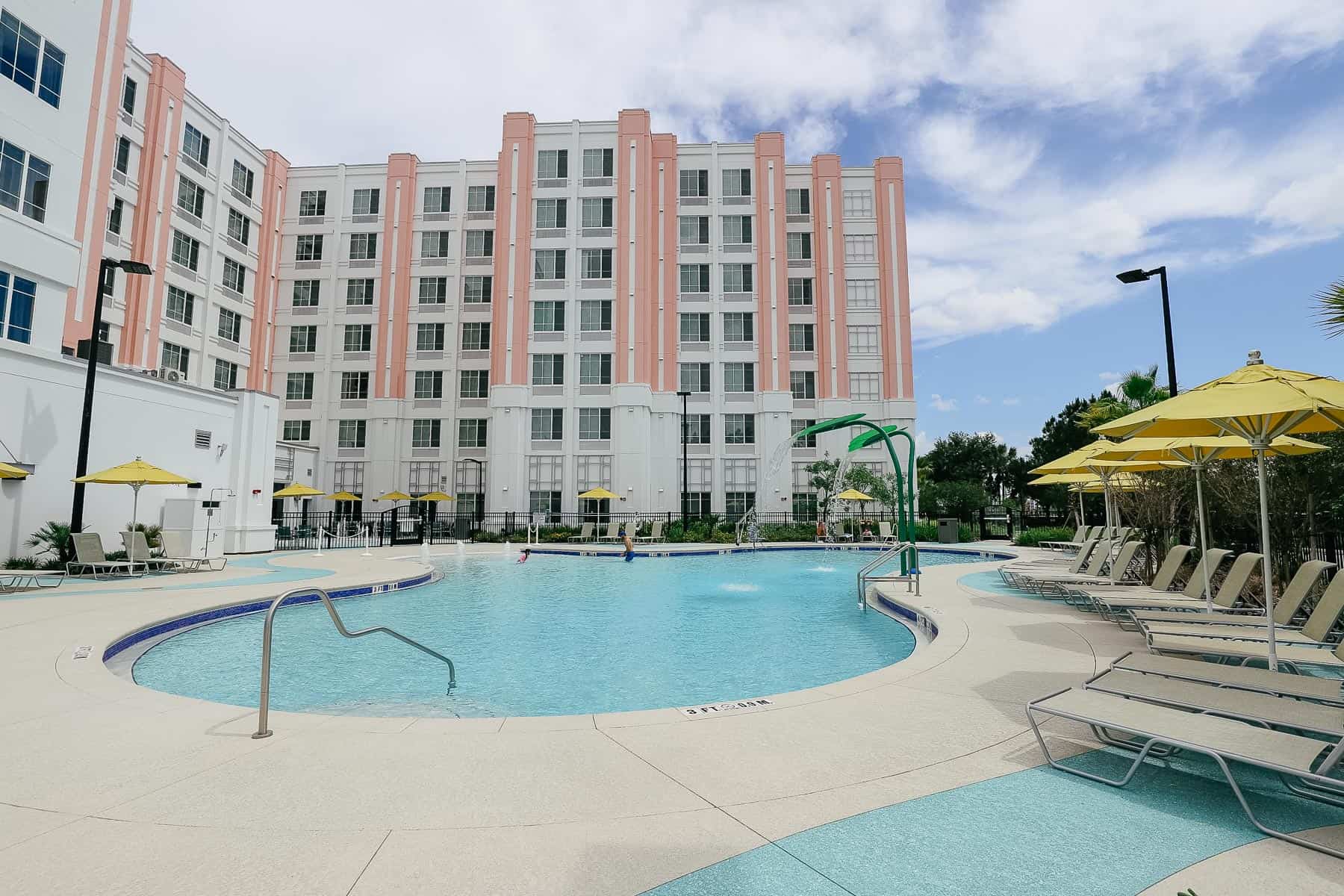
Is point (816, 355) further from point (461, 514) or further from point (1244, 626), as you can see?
point (1244, 626)

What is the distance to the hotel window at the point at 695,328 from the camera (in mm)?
38906

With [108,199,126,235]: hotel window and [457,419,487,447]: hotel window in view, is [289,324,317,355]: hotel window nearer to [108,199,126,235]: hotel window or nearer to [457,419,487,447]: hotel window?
Answer: [108,199,126,235]: hotel window

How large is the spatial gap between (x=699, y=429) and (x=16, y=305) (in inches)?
1153

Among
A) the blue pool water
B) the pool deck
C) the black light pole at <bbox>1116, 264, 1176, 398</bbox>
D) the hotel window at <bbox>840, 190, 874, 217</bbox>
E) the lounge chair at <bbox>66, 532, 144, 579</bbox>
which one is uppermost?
the hotel window at <bbox>840, 190, 874, 217</bbox>

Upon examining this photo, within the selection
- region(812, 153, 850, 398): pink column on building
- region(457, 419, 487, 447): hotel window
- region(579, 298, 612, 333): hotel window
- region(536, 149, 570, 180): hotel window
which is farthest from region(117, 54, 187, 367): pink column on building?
region(812, 153, 850, 398): pink column on building

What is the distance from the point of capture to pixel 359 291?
41.2 metres

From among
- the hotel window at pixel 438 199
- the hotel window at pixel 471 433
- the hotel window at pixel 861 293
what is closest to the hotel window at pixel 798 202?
the hotel window at pixel 861 293

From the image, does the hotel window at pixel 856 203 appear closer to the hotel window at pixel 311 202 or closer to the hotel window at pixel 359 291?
the hotel window at pixel 359 291

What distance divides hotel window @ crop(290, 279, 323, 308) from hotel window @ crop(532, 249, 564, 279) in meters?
Answer: 15.4

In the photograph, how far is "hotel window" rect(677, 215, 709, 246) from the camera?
1551 inches

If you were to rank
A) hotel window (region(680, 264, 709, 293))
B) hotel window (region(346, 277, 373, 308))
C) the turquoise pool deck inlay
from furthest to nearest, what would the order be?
hotel window (region(346, 277, 373, 308)) < hotel window (region(680, 264, 709, 293)) < the turquoise pool deck inlay

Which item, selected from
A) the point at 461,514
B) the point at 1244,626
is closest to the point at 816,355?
the point at 461,514

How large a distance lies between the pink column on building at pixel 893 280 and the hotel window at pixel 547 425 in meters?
20.1

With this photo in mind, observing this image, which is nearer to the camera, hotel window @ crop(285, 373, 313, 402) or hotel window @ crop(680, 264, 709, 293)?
hotel window @ crop(680, 264, 709, 293)
